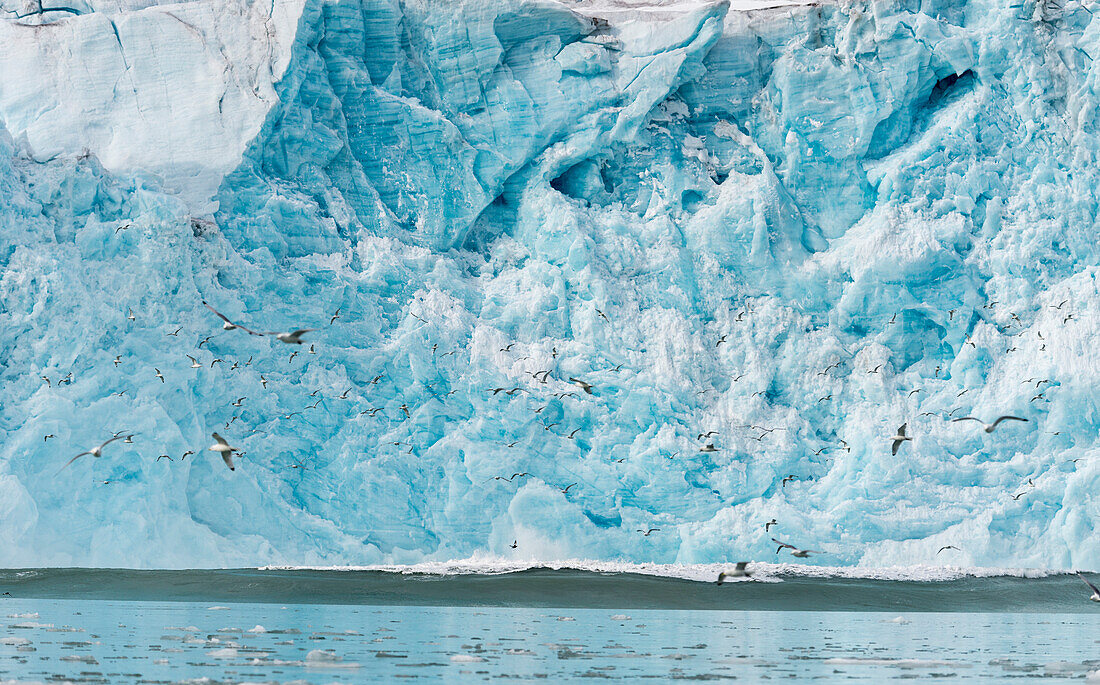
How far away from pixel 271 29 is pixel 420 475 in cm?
1053

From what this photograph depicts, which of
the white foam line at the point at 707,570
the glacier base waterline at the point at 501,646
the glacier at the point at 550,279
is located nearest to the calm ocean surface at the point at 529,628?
the glacier base waterline at the point at 501,646

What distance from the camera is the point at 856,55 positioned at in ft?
96.3

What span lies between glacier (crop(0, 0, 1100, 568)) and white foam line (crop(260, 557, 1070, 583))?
23.5 inches

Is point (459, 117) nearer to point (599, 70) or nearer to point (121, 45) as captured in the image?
point (599, 70)

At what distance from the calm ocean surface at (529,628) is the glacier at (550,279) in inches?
76.1

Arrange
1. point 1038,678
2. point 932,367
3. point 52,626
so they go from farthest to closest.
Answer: point 932,367 < point 52,626 < point 1038,678

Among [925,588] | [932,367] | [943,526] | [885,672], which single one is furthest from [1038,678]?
[932,367]

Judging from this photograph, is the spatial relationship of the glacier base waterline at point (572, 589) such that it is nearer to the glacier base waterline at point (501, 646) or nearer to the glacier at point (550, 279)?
the glacier at point (550, 279)

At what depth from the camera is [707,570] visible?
2475 centimetres

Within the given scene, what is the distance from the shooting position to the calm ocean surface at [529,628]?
10844mm

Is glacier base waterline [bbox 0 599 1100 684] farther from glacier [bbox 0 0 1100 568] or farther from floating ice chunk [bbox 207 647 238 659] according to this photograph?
glacier [bbox 0 0 1100 568]

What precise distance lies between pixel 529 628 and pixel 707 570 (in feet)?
30.2

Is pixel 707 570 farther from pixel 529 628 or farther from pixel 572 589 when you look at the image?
pixel 529 628

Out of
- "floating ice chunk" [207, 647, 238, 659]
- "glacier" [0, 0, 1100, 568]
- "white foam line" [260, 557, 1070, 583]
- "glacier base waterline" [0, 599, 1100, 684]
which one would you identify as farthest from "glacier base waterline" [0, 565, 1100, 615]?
"floating ice chunk" [207, 647, 238, 659]
